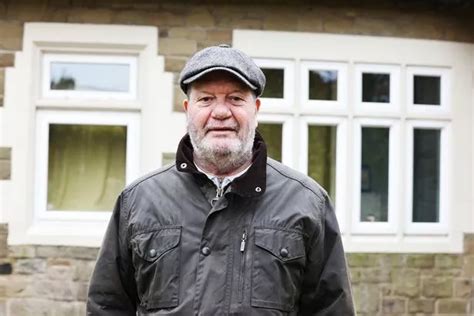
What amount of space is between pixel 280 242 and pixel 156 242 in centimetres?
38

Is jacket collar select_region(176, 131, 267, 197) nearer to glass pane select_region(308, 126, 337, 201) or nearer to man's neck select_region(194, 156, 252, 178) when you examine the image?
man's neck select_region(194, 156, 252, 178)

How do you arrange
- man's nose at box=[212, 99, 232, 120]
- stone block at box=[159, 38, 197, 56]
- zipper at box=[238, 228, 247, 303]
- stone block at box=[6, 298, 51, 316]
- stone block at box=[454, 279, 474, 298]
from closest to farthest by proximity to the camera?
zipper at box=[238, 228, 247, 303], man's nose at box=[212, 99, 232, 120], stone block at box=[6, 298, 51, 316], stone block at box=[159, 38, 197, 56], stone block at box=[454, 279, 474, 298]

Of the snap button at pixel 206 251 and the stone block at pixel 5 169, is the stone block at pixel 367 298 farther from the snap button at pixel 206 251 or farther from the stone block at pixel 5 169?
the snap button at pixel 206 251

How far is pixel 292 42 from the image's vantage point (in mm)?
4656

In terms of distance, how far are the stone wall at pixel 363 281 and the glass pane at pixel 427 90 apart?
1.20 metres

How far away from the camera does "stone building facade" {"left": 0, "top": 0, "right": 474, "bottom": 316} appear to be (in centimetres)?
446

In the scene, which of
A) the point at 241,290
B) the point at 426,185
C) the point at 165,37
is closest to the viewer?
the point at 241,290

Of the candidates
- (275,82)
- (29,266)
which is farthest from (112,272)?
(275,82)

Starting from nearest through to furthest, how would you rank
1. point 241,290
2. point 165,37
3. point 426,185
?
point 241,290 → point 165,37 → point 426,185

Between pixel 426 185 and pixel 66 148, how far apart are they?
3051 millimetres

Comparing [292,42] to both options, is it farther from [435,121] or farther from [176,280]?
[176,280]

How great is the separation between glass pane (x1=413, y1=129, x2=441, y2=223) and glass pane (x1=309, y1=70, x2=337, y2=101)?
809mm

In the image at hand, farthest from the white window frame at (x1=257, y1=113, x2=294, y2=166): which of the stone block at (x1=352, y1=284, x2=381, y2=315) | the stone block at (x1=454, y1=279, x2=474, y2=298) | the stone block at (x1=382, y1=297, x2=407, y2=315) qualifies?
the stone block at (x1=454, y1=279, x2=474, y2=298)

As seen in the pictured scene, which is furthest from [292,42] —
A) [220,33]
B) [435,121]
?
[435,121]
